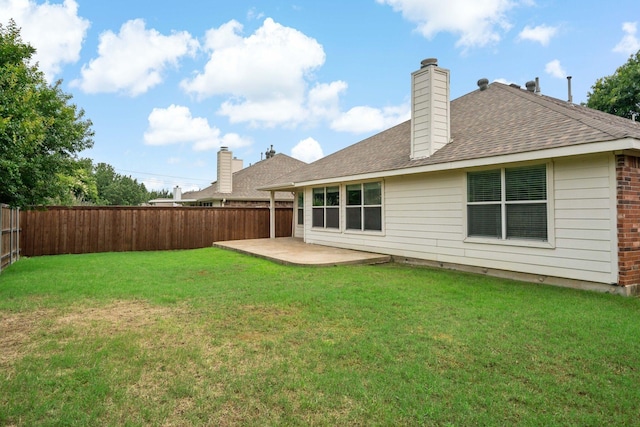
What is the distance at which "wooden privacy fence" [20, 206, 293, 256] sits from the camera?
12361 mm

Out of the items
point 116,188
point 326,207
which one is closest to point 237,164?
point 326,207

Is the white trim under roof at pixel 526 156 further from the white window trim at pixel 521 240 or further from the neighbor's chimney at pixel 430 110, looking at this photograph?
the neighbor's chimney at pixel 430 110

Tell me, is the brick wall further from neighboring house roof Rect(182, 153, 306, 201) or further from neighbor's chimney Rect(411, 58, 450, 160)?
neighboring house roof Rect(182, 153, 306, 201)

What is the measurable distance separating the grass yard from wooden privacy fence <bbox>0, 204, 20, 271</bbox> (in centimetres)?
357

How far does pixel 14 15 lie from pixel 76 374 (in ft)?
29.5

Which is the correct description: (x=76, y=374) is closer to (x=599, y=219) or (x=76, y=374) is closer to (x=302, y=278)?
(x=302, y=278)

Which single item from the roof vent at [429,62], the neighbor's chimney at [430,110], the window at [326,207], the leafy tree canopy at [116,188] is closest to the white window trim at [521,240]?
the neighbor's chimney at [430,110]

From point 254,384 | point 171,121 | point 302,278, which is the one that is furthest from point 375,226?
point 171,121

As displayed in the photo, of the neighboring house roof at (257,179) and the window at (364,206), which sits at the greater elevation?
the neighboring house roof at (257,179)

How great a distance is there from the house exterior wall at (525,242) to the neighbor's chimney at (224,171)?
12.4 m

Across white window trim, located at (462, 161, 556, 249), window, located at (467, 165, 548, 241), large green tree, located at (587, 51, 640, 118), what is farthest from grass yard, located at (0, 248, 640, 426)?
large green tree, located at (587, 51, 640, 118)

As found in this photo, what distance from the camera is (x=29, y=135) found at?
642 centimetres

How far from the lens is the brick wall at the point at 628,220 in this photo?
5637 millimetres

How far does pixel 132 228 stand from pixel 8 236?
4.23 metres
